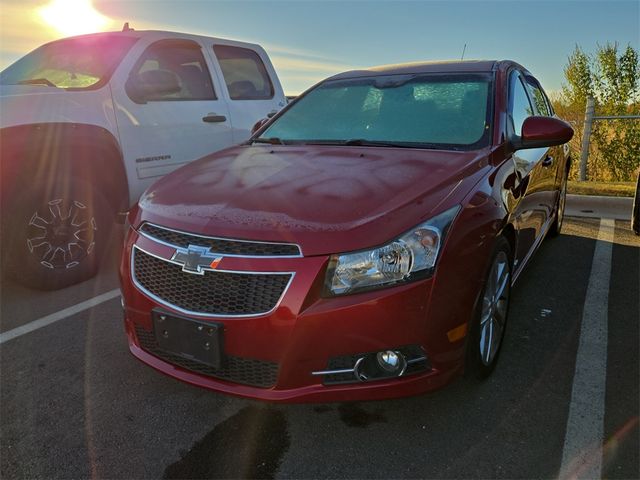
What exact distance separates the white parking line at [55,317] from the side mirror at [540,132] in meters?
3.14

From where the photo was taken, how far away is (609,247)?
17.6 feet

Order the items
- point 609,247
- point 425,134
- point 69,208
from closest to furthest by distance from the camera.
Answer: point 425,134 → point 69,208 → point 609,247

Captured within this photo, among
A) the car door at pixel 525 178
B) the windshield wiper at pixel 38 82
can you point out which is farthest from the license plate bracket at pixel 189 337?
the windshield wiper at pixel 38 82

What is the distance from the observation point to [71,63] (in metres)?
4.84

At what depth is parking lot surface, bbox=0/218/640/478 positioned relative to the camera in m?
2.21

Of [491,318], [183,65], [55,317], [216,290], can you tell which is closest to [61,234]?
[55,317]

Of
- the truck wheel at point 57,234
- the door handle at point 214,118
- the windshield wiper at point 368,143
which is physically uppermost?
the windshield wiper at point 368,143

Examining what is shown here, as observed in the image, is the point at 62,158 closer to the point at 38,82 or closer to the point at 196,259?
the point at 38,82

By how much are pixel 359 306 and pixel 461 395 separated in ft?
3.23

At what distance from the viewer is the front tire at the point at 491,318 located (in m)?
2.46

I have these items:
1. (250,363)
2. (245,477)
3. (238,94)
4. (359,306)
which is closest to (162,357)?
(250,363)

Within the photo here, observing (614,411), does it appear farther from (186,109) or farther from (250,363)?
(186,109)

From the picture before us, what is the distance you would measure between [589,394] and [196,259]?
82.9 inches

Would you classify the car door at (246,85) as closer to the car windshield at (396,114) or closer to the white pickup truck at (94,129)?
the white pickup truck at (94,129)
